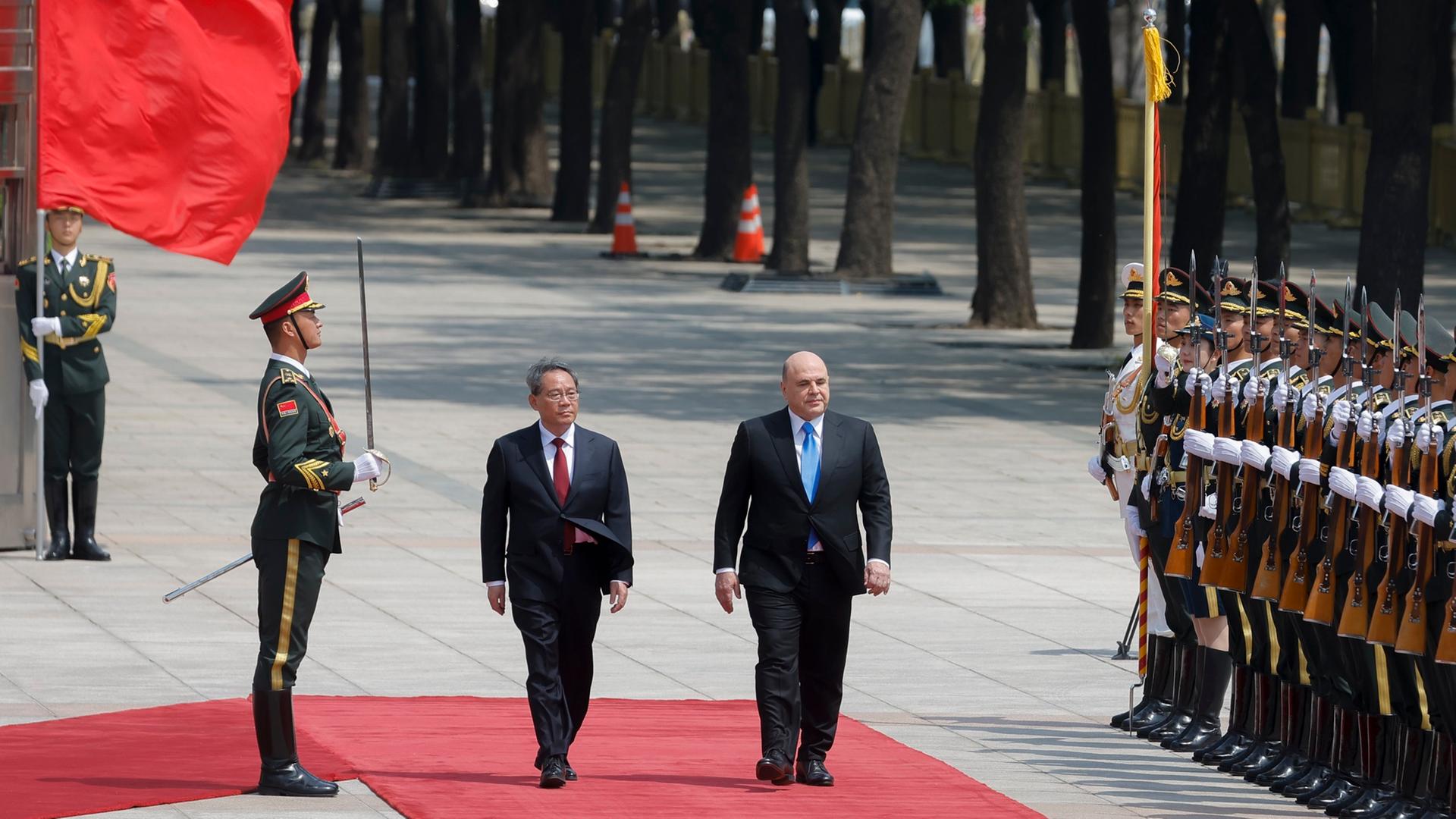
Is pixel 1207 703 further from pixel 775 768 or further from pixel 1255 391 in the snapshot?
pixel 775 768

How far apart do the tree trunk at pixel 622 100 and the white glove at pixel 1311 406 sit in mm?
31686

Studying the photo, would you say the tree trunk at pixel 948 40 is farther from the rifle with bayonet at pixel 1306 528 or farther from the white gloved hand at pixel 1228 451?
the rifle with bayonet at pixel 1306 528

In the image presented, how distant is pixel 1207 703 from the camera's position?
10938 millimetres

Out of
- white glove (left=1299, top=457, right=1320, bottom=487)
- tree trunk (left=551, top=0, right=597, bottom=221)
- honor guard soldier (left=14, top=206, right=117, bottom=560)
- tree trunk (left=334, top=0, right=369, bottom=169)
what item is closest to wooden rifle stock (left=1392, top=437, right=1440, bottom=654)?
white glove (left=1299, top=457, right=1320, bottom=487)

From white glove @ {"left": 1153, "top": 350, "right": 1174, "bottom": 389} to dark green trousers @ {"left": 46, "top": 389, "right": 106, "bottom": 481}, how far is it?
668cm

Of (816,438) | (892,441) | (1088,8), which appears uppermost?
(1088,8)

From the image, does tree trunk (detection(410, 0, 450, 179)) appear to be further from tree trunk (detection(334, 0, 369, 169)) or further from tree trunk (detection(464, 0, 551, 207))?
tree trunk (detection(334, 0, 369, 169))

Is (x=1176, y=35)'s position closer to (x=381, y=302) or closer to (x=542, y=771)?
(x=381, y=302)

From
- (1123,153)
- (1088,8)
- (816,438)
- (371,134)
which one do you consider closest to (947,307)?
(1088,8)

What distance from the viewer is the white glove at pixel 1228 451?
10289 millimetres

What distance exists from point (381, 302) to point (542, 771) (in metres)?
23.0

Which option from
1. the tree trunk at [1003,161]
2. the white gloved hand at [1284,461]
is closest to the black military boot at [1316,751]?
the white gloved hand at [1284,461]

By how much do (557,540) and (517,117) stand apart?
3732cm

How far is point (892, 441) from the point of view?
2102cm
